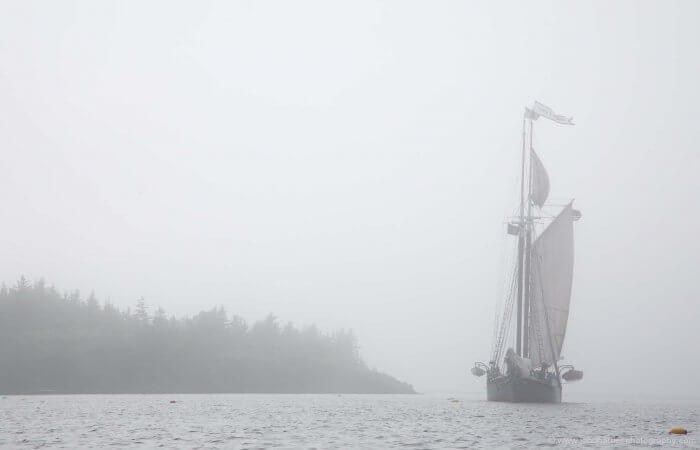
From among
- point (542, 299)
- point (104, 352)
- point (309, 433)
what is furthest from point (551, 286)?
point (104, 352)

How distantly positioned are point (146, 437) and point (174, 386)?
137m

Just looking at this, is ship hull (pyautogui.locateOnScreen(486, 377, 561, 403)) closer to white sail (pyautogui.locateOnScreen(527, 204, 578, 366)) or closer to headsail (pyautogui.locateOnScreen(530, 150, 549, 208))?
white sail (pyautogui.locateOnScreen(527, 204, 578, 366))

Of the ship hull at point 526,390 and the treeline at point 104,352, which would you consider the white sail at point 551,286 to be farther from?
the treeline at point 104,352

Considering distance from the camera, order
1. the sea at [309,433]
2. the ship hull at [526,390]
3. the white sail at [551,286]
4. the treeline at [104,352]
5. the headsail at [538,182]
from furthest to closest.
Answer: the treeline at [104,352]
the headsail at [538,182]
the white sail at [551,286]
the ship hull at [526,390]
the sea at [309,433]

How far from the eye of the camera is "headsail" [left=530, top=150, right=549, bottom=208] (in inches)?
4751

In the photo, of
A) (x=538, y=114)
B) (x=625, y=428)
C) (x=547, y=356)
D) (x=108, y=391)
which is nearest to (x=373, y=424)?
(x=625, y=428)

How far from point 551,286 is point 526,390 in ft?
62.0

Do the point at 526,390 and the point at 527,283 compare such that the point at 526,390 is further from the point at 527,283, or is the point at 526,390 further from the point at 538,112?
the point at 538,112

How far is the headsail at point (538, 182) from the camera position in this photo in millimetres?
120688

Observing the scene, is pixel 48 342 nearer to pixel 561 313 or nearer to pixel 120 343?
pixel 120 343

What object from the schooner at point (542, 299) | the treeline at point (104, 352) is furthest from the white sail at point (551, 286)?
the treeline at point (104, 352)

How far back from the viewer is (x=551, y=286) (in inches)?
4385

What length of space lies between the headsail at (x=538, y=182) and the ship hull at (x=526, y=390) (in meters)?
30.6

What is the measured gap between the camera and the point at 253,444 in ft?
140
